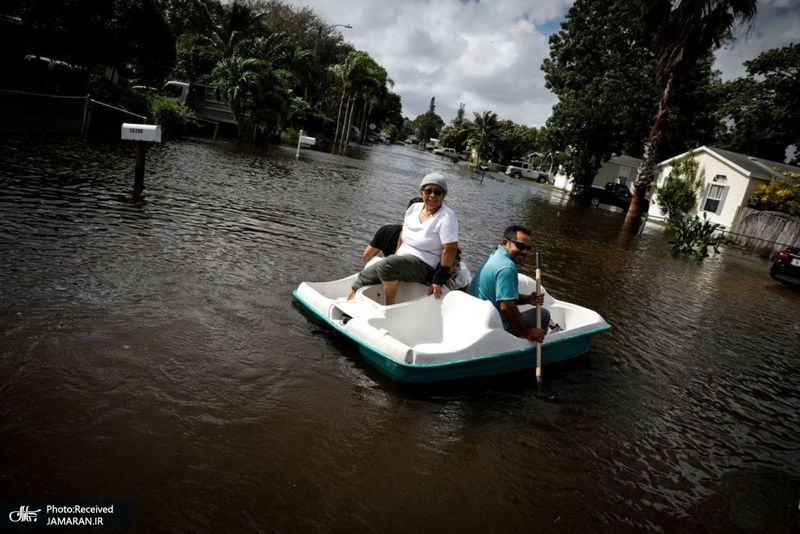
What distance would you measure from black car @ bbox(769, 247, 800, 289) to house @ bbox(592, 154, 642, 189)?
99.9 ft

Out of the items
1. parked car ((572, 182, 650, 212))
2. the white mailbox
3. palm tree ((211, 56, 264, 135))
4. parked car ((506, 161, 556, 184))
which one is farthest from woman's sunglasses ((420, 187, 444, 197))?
parked car ((506, 161, 556, 184))

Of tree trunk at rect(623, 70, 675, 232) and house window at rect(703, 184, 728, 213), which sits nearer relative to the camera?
tree trunk at rect(623, 70, 675, 232)

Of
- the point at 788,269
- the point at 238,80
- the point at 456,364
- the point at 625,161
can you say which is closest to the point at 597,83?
the point at 625,161

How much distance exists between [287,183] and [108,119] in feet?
29.1

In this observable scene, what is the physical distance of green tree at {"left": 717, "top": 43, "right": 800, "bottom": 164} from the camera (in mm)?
34438

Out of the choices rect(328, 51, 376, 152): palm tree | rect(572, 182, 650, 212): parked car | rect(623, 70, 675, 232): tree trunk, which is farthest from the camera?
rect(328, 51, 376, 152): palm tree

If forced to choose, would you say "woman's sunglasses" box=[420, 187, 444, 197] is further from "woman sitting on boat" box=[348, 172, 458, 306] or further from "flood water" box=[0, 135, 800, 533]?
"flood water" box=[0, 135, 800, 533]

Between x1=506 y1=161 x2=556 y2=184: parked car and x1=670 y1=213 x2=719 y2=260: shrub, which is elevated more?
x1=506 y1=161 x2=556 y2=184: parked car

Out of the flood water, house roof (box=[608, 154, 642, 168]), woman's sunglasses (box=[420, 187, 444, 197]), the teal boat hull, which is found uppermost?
house roof (box=[608, 154, 642, 168])

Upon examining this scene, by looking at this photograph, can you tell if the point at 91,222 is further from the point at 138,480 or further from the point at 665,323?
the point at 665,323

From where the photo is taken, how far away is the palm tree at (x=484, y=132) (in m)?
68.0

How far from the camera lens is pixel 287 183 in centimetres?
1627

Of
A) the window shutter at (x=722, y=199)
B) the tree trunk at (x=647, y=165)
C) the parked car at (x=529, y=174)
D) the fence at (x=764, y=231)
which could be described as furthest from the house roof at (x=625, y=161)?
the fence at (x=764, y=231)

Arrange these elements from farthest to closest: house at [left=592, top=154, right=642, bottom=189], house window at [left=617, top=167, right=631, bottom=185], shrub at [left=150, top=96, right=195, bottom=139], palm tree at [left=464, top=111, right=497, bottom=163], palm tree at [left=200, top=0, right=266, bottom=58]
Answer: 1. palm tree at [left=464, top=111, right=497, bottom=163]
2. house window at [left=617, top=167, right=631, bottom=185]
3. house at [left=592, top=154, right=642, bottom=189]
4. palm tree at [left=200, top=0, right=266, bottom=58]
5. shrub at [left=150, top=96, right=195, bottom=139]
